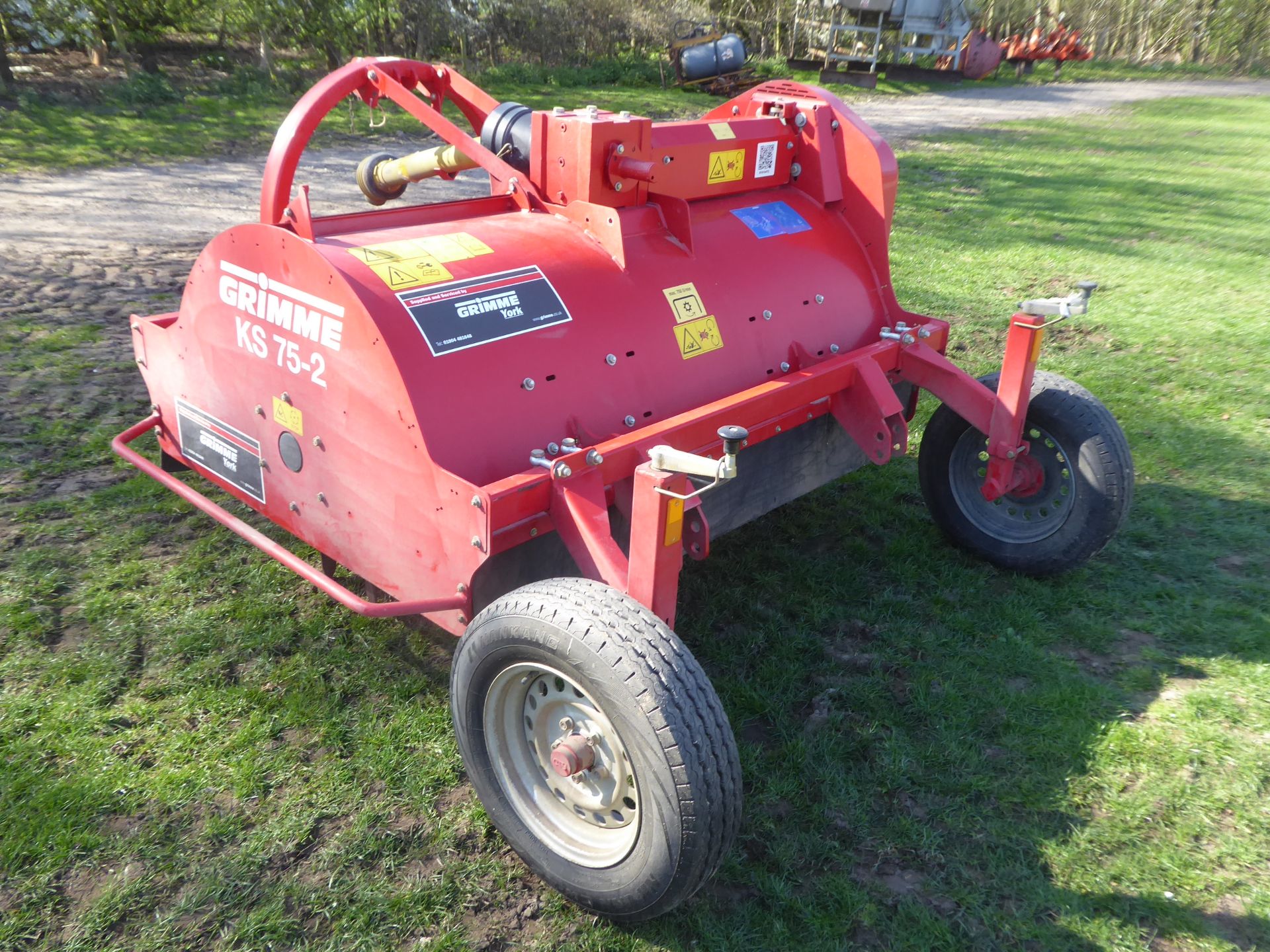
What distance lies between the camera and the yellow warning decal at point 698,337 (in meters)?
3.09

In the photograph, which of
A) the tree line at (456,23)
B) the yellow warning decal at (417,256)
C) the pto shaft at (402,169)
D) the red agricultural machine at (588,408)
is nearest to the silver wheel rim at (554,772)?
the red agricultural machine at (588,408)

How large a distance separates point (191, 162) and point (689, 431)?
844cm

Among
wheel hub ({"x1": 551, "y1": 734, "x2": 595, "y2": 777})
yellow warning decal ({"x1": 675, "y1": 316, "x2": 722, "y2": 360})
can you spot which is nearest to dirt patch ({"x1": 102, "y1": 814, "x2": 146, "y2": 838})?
wheel hub ({"x1": 551, "y1": 734, "x2": 595, "y2": 777})

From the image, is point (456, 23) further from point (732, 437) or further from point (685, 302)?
point (732, 437)

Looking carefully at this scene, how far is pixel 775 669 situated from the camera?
10.3 feet

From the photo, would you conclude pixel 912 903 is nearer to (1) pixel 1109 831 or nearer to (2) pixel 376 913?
(1) pixel 1109 831

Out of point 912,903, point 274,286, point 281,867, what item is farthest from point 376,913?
point 274,286

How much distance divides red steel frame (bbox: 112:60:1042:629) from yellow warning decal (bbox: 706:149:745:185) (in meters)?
0.65

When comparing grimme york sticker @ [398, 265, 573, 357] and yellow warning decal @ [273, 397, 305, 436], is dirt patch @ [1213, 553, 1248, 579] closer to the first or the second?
grimme york sticker @ [398, 265, 573, 357]

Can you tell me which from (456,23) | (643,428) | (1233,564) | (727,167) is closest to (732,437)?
(643,428)

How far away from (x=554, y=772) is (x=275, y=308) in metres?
1.58

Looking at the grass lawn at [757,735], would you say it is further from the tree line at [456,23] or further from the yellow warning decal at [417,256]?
the tree line at [456,23]

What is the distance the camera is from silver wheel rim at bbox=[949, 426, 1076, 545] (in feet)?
11.5

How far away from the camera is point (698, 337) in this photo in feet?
10.3
